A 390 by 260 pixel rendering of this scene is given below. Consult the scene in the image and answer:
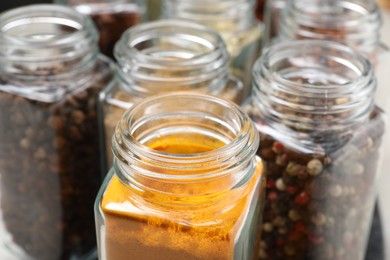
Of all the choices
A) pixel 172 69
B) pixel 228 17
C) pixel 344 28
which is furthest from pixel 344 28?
pixel 172 69

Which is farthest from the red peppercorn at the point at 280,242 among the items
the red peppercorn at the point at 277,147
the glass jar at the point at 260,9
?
the glass jar at the point at 260,9

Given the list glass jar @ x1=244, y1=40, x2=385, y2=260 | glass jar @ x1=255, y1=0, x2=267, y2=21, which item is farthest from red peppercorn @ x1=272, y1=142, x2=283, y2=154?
glass jar @ x1=255, y1=0, x2=267, y2=21

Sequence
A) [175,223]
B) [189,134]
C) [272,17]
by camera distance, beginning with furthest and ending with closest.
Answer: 1. [272,17]
2. [189,134]
3. [175,223]

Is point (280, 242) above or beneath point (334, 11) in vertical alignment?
beneath

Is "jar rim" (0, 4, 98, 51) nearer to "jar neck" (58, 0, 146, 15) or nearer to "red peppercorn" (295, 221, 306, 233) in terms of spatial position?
"jar neck" (58, 0, 146, 15)

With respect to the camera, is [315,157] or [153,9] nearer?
[315,157]

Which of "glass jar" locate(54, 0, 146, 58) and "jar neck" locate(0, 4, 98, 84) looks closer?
"jar neck" locate(0, 4, 98, 84)

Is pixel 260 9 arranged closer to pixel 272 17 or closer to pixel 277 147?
pixel 272 17
